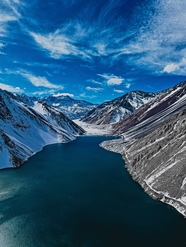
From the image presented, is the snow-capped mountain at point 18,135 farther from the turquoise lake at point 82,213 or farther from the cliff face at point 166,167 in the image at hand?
the cliff face at point 166,167

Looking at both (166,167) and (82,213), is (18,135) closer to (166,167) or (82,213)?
(82,213)

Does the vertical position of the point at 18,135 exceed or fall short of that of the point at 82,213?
it exceeds it

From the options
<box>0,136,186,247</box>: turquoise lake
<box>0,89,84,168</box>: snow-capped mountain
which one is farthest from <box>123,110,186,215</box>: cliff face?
<box>0,89,84,168</box>: snow-capped mountain

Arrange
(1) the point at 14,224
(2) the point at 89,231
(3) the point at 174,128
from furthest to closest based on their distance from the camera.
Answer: (3) the point at 174,128
(1) the point at 14,224
(2) the point at 89,231

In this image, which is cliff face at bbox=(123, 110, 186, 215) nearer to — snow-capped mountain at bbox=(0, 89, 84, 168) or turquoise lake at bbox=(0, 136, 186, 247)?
turquoise lake at bbox=(0, 136, 186, 247)

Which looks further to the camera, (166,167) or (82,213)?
(166,167)

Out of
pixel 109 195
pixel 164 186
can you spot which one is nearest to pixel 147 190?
pixel 164 186

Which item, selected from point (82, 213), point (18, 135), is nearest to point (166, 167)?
point (82, 213)

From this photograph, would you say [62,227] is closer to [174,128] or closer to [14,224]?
[14,224]
